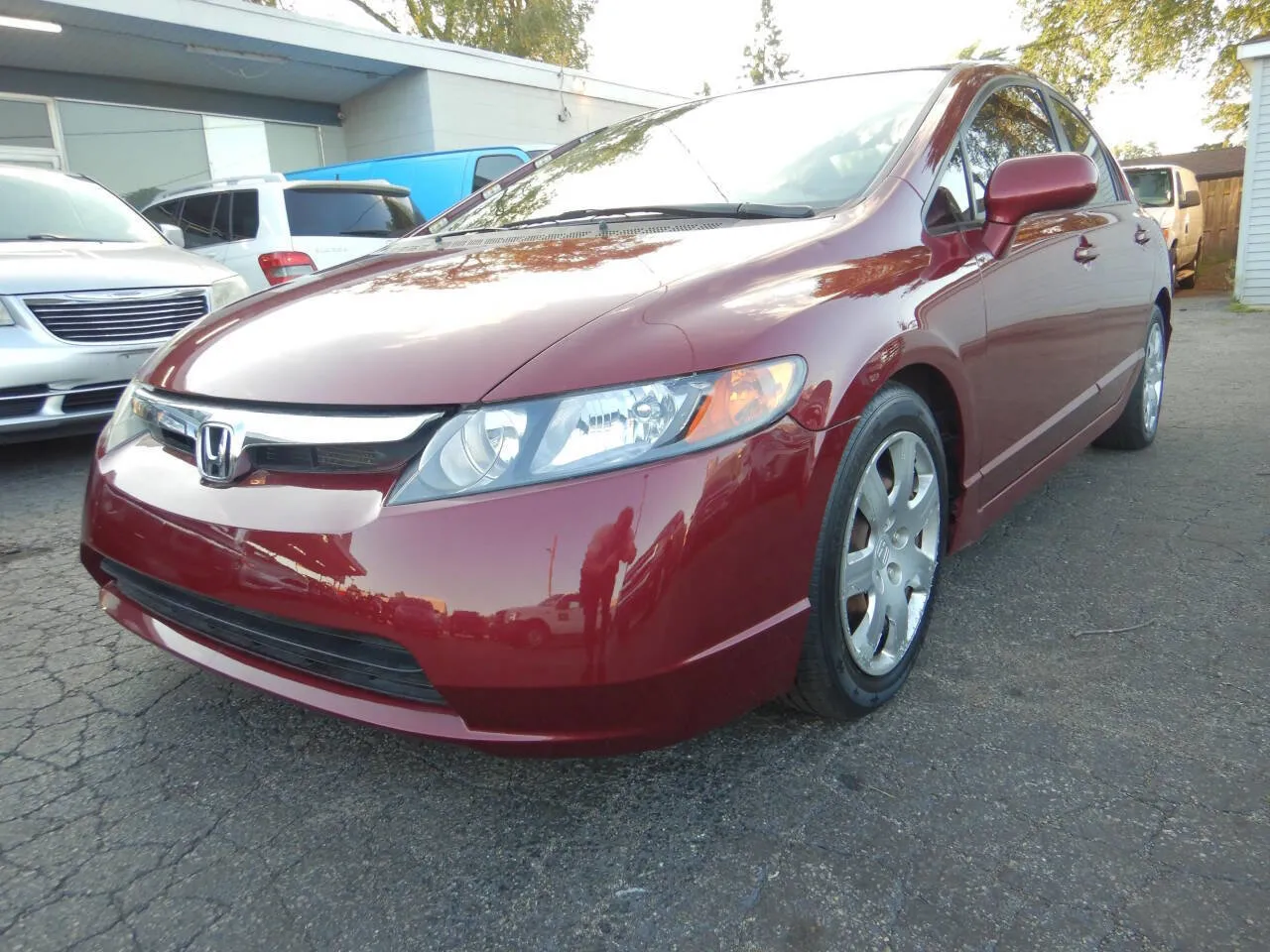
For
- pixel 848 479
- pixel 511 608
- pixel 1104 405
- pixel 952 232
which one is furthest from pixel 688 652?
pixel 1104 405

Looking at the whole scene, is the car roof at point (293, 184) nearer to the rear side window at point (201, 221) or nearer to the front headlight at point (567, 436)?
the rear side window at point (201, 221)

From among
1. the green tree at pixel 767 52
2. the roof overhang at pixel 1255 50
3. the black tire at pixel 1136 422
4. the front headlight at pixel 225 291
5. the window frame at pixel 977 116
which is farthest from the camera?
the green tree at pixel 767 52

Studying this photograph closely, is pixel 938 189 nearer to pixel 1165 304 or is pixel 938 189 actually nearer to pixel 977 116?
pixel 977 116

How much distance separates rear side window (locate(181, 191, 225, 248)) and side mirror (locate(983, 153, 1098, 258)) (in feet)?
20.5

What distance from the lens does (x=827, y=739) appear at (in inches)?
77.3

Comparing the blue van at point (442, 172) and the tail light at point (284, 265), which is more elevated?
the blue van at point (442, 172)

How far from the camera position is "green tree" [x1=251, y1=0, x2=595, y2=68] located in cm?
2417

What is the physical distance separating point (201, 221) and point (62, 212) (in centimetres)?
208

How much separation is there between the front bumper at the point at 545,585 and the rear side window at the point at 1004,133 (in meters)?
1.38

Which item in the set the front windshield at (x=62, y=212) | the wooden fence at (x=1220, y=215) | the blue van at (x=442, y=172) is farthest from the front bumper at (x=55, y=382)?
the wooden fence at (x=1220, y=215)

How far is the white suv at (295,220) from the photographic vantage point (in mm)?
6641

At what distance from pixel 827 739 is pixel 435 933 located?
2.98 feet

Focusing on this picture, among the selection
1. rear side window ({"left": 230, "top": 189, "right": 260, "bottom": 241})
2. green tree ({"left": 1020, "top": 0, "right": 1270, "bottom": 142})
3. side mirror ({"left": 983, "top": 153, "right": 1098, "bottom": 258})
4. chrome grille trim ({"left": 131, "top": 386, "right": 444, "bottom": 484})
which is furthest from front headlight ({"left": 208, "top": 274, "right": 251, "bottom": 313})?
green tree ({"left": 1020, "top": 0, "right": 1270, "bottom": 142})

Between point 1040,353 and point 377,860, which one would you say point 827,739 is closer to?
point 377,860
